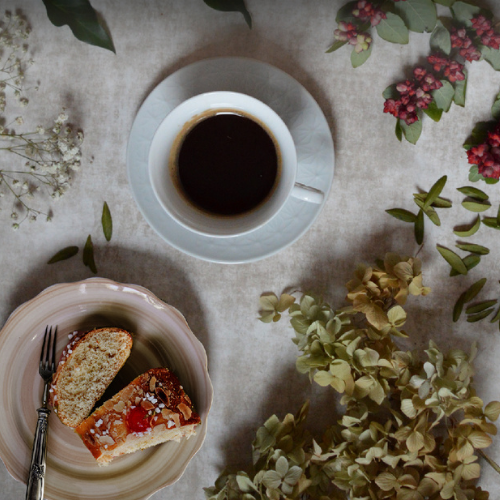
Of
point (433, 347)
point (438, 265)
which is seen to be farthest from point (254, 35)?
point (433, 347)

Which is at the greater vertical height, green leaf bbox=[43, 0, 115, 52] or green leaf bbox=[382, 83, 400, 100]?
green leaf bbox=[43, 0, 115, 52]

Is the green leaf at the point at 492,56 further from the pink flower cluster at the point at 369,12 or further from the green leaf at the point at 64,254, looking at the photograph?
the green leaf at the point at 64,254

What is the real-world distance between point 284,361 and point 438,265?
0.40 m

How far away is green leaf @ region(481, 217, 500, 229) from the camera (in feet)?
3.34

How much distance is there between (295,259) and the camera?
3.39 feet

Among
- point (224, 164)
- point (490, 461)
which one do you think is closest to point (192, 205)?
point (224, 164)

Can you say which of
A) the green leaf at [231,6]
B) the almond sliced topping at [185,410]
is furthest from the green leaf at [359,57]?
the almond sliced topping at [185,410]

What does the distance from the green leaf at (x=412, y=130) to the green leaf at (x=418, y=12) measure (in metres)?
0.21

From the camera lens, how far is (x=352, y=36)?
1.00 m

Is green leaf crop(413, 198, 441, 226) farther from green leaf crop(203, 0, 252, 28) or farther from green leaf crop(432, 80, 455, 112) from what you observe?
green leaf crop(203, 0, 252, 28)

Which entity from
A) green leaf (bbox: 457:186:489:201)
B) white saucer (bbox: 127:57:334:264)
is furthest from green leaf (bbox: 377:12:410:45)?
green leaf (bbox: 457:186:489:201)

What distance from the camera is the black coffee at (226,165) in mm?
948

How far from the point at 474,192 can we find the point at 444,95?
22 cm

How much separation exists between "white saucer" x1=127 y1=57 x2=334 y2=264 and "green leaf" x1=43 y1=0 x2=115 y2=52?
0.20 metres
